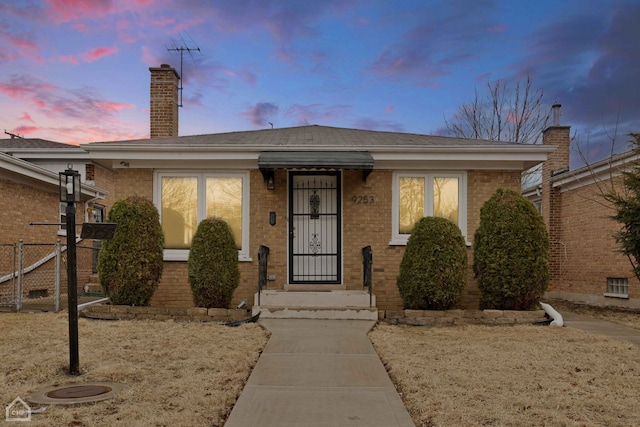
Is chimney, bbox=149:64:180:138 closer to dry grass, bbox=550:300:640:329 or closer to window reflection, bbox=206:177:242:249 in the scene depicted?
window reflection, bbox=206:177:242:249

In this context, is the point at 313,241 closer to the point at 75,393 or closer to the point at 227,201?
the point at 227,201

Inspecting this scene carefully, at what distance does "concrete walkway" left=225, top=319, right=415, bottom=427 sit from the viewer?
12.7 feet

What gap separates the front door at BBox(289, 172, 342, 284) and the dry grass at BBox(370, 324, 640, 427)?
99.2 inches

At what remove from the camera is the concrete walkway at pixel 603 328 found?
7.64m

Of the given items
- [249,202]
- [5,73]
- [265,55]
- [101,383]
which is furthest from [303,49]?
[101,383]

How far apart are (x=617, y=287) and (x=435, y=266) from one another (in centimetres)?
768

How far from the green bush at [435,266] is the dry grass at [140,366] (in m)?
2.78

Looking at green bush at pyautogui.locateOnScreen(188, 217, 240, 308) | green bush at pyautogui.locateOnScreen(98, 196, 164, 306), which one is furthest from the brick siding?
green bush at pyautogui.locateOnScreen(188, 217, 240, 308)

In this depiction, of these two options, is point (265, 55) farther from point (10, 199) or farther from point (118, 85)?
point (10, 199)

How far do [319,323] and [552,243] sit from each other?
404 inches

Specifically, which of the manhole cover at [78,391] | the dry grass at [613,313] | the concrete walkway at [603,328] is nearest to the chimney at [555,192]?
the dry grass at [613,313]

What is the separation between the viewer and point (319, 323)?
812 cm

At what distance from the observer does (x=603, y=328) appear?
8562 millimetres

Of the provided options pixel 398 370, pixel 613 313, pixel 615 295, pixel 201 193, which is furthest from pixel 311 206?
pixel 615 295
